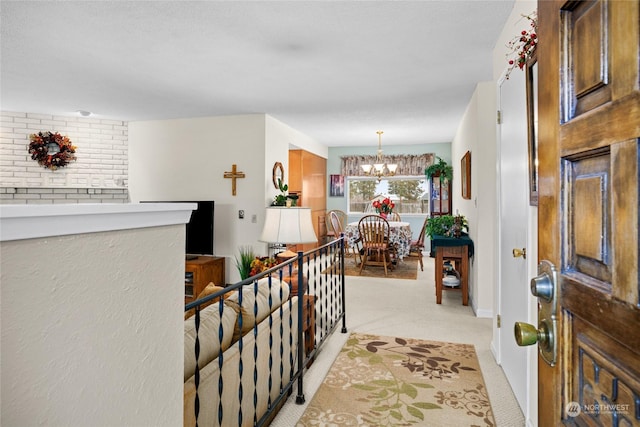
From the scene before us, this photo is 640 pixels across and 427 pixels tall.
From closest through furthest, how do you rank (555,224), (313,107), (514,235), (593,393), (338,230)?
(593,393) → (555,224) → (514,235) → (313,107) → (338,230)

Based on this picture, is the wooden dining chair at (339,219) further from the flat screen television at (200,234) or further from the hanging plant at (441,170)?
the flat screen television at (200,234)

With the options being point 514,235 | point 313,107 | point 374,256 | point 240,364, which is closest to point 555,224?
point 240,364

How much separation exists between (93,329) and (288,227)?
6.43 feet

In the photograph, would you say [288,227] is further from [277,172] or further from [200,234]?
[277,172]

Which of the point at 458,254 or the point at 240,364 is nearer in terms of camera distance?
the point at 240,364

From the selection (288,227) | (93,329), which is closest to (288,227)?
(288,227)

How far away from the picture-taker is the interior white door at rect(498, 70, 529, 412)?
196 centimetres

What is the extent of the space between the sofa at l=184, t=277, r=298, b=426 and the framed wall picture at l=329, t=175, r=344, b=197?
6.00m

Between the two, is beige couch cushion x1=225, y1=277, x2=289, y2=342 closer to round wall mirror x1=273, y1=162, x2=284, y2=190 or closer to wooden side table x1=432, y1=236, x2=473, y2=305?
wooden side table x1=432, y1=236, x2=473, y2=305

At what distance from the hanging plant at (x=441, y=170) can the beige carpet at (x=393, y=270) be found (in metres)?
1.76

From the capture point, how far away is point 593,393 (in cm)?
57

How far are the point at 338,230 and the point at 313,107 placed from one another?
3.35m

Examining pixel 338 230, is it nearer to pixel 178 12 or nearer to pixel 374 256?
pixel 374 256

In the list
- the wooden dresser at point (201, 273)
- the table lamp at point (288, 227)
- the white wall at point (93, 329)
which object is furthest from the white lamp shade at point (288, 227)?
the wooden dresser at point (201, 273)
